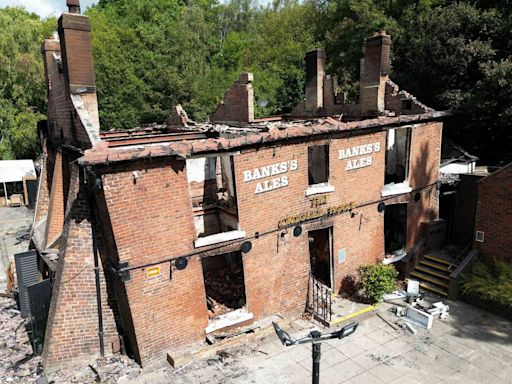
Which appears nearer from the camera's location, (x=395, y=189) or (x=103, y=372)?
(x=103, y=372)

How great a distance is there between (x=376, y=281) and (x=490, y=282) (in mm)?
3207

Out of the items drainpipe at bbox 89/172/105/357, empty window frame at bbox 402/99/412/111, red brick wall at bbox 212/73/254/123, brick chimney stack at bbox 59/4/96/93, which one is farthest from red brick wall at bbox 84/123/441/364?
red brick wall at bbox 212/73/254/123

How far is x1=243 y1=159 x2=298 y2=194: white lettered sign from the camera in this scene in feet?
32.1

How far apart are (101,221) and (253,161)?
378 cm

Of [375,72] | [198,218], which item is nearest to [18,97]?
[198,218]

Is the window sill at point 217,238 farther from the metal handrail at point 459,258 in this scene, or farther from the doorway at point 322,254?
the metal handrail at point 459,258

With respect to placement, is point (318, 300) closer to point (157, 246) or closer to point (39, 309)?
point (157, 246)

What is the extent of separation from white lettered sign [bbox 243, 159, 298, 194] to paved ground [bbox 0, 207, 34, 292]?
1060cm

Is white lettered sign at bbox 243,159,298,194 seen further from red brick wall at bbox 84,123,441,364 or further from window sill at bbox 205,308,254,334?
window sill at bbox 205,308,254,334

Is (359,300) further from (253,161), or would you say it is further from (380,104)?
(380,104)

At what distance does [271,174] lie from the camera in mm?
10125

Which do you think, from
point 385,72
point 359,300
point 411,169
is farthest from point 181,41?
point 359,300

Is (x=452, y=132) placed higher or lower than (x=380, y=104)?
lower

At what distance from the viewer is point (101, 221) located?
889 cm
